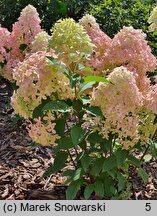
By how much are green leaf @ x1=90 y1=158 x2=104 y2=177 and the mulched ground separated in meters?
0.40

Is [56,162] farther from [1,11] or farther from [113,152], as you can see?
[1,11]

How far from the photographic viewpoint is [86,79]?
8.30 ft

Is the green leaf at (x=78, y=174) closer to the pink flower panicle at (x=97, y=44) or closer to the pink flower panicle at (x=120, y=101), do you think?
the pink flower panicle at (x=120, y=101)

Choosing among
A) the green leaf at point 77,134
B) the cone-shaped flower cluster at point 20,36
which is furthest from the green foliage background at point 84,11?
the green leaf at point 77,134

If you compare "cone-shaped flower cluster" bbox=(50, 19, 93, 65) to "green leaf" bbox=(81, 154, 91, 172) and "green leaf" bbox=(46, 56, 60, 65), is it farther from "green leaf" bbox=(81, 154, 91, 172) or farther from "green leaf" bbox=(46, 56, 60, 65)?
"green leaf" bbox=(81, 154, 91, 172)

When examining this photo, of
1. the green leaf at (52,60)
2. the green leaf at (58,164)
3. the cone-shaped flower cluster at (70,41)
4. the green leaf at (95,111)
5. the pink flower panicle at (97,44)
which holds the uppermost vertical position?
the pink flower panicle at (97,44)

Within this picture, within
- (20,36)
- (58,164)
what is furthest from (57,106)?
(20,36)

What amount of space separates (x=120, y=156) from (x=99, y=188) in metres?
0.32

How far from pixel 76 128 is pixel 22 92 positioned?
371mm

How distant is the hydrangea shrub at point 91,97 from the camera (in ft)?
8.17

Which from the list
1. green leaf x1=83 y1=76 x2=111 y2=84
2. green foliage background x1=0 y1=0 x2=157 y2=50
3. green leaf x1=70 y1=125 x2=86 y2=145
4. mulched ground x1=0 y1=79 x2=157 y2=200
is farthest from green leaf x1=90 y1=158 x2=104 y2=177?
green foliage background x1=0 y1=0 x2=157 y2=50

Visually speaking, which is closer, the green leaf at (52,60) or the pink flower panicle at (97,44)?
the green leaf at (52,60)

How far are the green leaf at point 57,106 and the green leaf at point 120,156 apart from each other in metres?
0.42

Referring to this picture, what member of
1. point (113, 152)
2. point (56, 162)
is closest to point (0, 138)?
point (56, 162)
